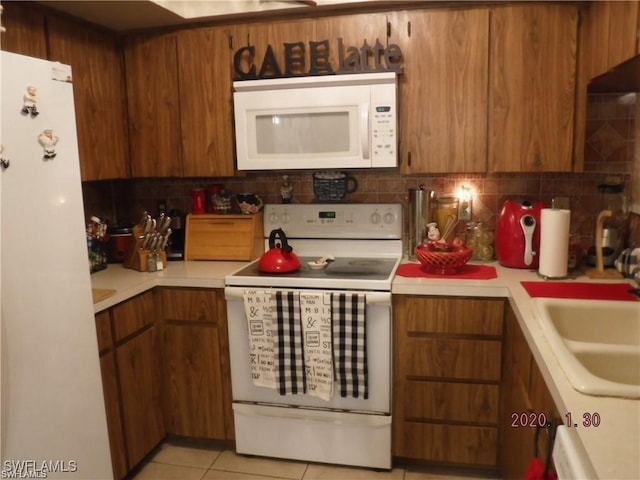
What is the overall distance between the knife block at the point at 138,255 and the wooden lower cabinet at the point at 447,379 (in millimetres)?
1163

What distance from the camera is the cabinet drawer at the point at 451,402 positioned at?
2.06m

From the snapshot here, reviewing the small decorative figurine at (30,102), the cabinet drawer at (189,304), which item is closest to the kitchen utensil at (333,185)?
the cabinet drawer at (189,304)

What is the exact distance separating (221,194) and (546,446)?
1934 mm

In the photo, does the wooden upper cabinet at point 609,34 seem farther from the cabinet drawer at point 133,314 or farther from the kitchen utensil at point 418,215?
the cabinet drawer at point 133,314

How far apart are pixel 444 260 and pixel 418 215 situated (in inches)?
14.3

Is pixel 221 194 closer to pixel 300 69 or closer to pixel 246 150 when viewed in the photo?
pixel 246 150

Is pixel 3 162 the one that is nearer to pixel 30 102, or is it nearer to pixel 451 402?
pixel 30 102

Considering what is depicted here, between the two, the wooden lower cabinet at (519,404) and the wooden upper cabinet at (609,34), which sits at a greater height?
the wooden upper cabinet at (609,34)

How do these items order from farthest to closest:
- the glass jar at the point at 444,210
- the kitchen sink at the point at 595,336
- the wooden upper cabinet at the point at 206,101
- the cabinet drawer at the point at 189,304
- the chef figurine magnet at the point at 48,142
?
1. the glass jar at the point at 444,210
2. the wooden upper cabinet at the point at 206,101
3. the cabinet drawer at the point at 189,304
4. the chef figurine magnet at the point at 48,142
5. the kitchen sink at the point at 595,336

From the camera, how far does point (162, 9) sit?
7.01 feet

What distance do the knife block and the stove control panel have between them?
0.61 m

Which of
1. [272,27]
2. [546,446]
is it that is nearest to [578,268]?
[546,446]

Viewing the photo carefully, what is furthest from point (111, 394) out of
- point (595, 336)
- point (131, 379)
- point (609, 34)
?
point (609, 34)

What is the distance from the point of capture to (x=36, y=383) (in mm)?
1400
